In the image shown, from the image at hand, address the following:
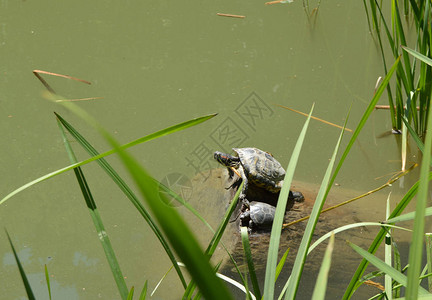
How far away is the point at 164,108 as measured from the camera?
348 cm

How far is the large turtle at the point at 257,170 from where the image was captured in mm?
2719

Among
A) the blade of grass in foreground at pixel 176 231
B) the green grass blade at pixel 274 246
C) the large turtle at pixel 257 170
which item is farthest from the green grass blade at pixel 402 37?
the blade of grass in foreground at pixel 176 231

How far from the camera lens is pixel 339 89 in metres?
3.58

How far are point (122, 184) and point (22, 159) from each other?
2.26 m

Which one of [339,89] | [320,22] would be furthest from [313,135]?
[320,22]

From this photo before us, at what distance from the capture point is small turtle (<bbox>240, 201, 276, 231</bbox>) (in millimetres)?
2510

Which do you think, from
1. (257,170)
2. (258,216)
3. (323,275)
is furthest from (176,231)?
(257,170)

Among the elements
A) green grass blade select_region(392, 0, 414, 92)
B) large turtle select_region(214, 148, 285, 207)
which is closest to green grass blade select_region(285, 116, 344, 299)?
large turtle select_region(214, 148, 285, 207)

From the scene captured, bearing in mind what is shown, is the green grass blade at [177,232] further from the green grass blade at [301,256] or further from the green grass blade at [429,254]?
the green grass blade at [429,254]

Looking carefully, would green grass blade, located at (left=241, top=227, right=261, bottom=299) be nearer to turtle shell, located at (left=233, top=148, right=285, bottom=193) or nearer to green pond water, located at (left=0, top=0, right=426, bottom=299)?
green pond water, located at (left=0, top=0, right=426, bottom=299)

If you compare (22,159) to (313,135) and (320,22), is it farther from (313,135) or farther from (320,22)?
(320,22)

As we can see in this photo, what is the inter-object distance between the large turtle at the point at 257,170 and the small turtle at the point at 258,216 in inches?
3.9

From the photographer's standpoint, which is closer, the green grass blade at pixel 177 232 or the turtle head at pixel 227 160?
the green grass blade at pixel 177 232

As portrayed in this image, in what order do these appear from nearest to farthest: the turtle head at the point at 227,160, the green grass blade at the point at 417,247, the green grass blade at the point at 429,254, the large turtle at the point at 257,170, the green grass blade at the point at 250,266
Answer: the green grass blade at the point at 417,247 < the green grass blade at the point at 250,266 < the green grass blade at the point at 429,254 < the large turtle at the point at 257,170 < the turtle head at the point at 227,160
